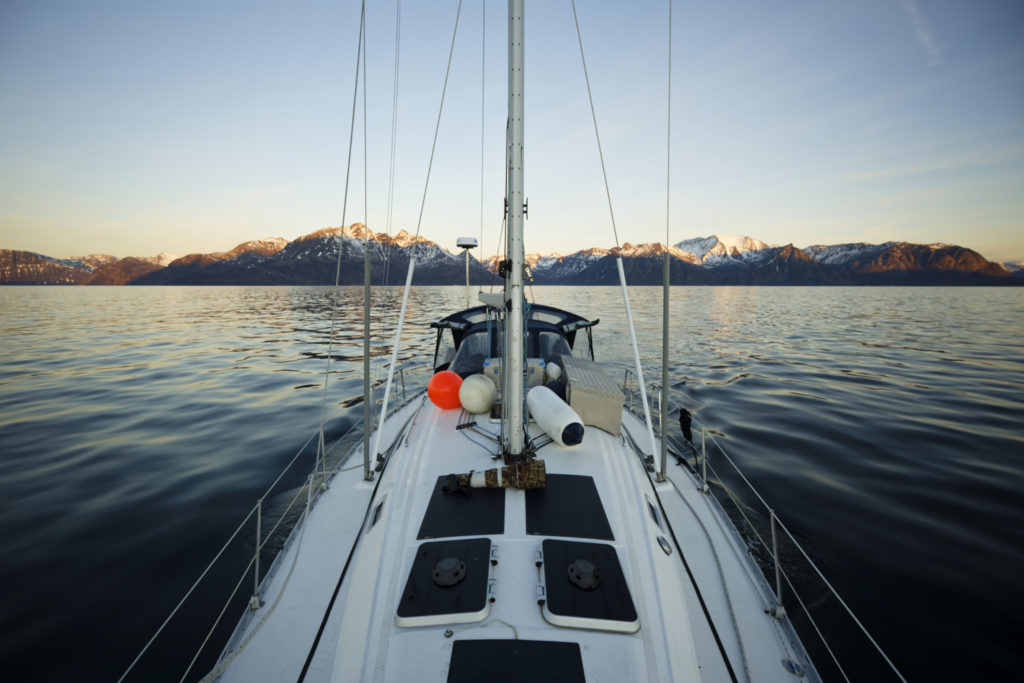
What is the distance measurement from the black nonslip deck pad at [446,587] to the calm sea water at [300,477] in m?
3.55

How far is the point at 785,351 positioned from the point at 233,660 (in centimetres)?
2625

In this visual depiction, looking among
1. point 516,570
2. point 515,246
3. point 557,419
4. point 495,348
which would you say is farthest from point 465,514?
point 495,348

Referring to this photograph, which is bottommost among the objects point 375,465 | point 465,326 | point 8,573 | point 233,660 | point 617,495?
point 8,573

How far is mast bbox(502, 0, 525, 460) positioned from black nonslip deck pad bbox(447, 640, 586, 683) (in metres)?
2.24

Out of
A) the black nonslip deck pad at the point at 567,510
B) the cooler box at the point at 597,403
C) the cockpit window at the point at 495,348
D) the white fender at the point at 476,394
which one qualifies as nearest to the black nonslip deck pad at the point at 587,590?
the black nonslip deck pad at the point at 567,510

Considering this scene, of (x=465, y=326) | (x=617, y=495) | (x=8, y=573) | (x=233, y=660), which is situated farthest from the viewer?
(x=465, y=326)

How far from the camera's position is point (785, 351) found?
22609mm

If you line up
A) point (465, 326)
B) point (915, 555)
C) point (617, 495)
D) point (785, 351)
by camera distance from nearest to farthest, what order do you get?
point (617, 495) < point (915, 555) < point (465, 326) < point (785, 351)

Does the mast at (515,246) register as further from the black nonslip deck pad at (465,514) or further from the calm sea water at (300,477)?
the calm sea water at (300,477)

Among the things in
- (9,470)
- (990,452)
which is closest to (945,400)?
(990,452)

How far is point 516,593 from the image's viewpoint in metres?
3.40

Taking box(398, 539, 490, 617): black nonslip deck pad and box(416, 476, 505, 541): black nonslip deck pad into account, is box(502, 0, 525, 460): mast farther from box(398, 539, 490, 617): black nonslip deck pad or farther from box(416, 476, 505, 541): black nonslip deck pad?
box(398, 539, 490, 617): black nonslip deck pad

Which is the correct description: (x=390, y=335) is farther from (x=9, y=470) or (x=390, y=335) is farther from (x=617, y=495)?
(x=617, y=495)

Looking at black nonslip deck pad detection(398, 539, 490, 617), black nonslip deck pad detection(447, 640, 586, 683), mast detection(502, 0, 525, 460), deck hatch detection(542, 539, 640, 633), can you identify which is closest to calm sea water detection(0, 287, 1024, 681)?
black nonslip deck pad detection(398, 539, 490, 617)
